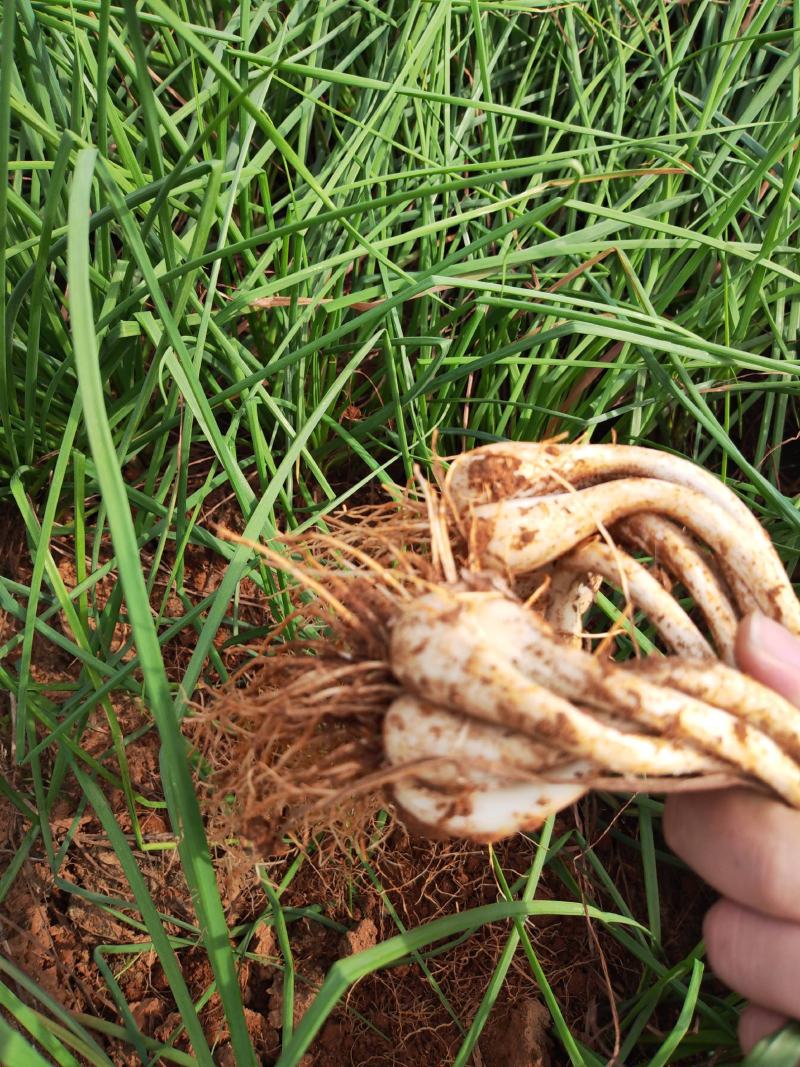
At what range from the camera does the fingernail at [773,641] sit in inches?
21.0

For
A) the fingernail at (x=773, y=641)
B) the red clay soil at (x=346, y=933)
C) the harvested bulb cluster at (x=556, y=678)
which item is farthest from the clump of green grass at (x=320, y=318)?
the fingernail at (x=773, y=641)

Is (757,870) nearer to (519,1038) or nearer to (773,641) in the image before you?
(773,641)

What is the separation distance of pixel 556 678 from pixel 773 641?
0.17m

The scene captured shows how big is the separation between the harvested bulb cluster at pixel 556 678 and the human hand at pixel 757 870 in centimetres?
2

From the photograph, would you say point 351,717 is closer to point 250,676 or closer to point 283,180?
point 250,676

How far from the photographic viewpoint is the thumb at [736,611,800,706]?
1.74 feet

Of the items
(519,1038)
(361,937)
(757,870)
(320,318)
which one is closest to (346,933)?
(361,937)

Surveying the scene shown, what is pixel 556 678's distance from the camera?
0.49 metres

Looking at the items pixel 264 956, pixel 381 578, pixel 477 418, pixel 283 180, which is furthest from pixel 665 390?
pixel 264 956

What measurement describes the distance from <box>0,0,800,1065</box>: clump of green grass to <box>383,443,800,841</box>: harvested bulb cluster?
143 millimetres

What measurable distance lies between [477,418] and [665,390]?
0.22 metres

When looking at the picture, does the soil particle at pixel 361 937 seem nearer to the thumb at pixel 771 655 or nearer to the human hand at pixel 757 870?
the human hand at pixel 757 870

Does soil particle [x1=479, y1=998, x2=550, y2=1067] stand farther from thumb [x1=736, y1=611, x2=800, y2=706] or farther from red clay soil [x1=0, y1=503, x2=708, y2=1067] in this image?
thumb [x1=736, y1=611, x2=800, y2=706]

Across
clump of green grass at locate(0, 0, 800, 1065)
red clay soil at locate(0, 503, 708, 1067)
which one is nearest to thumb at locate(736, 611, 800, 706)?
clump of green grass at locate(0, 0, 800, 1065)
